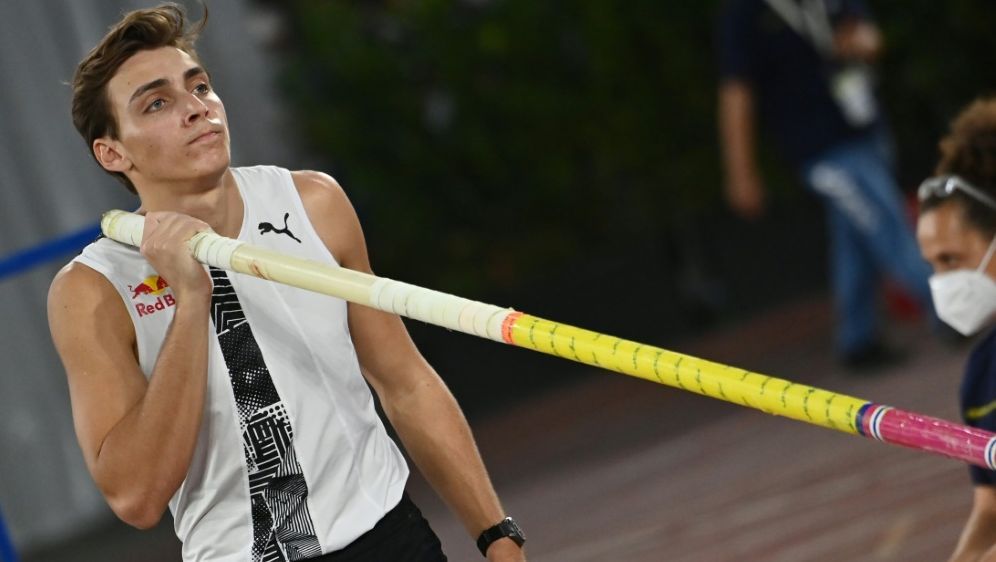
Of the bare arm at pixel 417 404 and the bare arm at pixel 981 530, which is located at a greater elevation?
the bare arm at pixel 417 404

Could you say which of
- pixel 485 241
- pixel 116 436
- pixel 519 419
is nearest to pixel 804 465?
pixel 519 419

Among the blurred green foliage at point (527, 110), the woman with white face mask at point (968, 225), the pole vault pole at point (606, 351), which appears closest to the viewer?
the pole vault pole at point (606, 351)

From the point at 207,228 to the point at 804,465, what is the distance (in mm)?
3317

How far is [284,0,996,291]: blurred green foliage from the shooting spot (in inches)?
291

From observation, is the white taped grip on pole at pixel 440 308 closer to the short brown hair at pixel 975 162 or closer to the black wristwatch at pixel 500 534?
the black wristwatch at pixel 500 534

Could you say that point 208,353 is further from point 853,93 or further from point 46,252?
point 853,93

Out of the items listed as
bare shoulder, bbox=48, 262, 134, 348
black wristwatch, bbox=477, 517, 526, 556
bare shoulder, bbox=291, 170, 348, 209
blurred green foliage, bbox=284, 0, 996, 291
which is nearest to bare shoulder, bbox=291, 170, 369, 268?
bare shoulder, bbox=291, 170, 348, 209

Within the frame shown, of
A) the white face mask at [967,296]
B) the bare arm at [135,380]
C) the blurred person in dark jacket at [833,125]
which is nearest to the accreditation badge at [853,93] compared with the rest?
the blurred person in dark jacket at [833,125]

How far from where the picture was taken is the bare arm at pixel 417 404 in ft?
8.39

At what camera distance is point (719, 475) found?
5355 mm

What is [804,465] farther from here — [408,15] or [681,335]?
[408,15]

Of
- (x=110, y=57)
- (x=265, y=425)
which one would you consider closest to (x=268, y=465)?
(x=265, y=425)

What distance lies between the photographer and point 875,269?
6.07 meters

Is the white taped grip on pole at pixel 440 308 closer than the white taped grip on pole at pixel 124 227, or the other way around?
the white taped grip on pole at pixel 440 308
